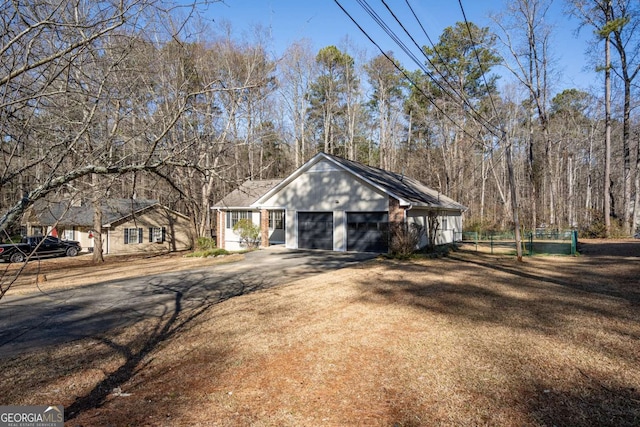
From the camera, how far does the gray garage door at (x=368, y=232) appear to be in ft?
59.0

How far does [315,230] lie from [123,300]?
480 inches

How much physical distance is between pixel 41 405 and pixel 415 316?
5635 mm

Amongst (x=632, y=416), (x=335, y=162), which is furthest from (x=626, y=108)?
(x=632, y=416)

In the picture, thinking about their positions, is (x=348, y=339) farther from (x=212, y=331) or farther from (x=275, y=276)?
(x=275, y=276)

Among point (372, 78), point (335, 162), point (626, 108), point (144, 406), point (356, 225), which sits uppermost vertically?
point (372, 78)

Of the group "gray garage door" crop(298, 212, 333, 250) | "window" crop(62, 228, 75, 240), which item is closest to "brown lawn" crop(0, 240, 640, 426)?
"gray garage door" crop(298, 212, 333, 250)

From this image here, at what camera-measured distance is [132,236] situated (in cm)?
2842

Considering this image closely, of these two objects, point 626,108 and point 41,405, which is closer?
point 41,405

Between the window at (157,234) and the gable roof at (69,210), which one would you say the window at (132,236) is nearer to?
the window at (157,234)

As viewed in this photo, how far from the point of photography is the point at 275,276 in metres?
12.1

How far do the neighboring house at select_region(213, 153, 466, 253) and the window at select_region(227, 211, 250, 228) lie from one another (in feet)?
2.29
